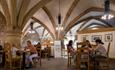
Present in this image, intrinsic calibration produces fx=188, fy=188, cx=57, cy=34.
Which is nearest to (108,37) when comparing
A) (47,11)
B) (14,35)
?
(47,11)

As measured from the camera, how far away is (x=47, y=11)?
14.8 metres

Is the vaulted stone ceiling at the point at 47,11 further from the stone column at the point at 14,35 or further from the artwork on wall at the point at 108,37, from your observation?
the artwork on wall at the point at 108,37

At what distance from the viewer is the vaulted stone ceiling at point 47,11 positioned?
10.4m

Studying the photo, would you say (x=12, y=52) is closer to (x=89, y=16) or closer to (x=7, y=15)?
(x=7, y=15)

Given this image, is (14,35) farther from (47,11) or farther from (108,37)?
(108,37)

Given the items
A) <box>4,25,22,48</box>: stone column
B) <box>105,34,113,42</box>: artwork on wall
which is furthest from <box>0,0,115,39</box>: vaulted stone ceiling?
<box>105,34,113,42</box>: artwork on wall

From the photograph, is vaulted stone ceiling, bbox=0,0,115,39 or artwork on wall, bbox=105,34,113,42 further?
artwork on wall, bbox=105,34,113,42

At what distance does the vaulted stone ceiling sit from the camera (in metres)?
10.4

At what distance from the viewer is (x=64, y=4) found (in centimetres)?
1405

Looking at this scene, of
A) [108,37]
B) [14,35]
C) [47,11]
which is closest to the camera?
[14,35]

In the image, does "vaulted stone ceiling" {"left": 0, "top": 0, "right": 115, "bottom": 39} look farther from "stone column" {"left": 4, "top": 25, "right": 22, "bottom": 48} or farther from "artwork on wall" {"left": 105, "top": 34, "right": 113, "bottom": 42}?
"artwork on wall" {"left": 105, "top": 34, "right": 113, "bottom": 42}

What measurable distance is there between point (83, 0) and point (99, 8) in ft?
5.70

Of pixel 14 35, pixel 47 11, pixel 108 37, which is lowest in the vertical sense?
pixel 108 37

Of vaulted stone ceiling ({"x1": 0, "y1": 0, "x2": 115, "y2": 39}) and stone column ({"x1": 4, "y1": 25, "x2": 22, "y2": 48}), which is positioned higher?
vaulted stone ceiling ({"x1": 0, "y1": 0, "x2": 115, "y2": 39})
